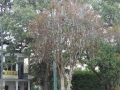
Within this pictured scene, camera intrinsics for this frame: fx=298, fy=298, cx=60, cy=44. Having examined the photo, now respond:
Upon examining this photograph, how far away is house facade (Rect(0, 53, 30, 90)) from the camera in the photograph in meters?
39.1

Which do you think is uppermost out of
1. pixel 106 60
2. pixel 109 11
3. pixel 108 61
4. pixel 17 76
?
pixel 109 11

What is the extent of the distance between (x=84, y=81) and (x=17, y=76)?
A: 9.37 metres

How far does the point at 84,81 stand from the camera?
36875 millimetres

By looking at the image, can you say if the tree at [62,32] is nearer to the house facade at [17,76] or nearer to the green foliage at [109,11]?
the green foliage at [109,11]

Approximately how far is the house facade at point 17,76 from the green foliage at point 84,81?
7.10m

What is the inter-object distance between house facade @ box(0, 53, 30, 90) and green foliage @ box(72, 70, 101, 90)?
7.10 m

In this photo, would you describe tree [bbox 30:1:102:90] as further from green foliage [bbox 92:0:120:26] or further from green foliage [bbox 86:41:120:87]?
green foliage [bbox 92:0:120:26]

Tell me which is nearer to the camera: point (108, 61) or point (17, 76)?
point (108, 61)

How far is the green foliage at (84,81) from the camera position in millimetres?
36750

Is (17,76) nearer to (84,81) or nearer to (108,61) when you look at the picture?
(84,81)

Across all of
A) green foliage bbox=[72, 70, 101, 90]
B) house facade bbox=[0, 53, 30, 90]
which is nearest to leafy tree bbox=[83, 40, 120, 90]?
green foliage bbox=[72, 70, 101, 90]

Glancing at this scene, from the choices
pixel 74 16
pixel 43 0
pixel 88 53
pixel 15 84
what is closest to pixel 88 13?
pixel 74 16

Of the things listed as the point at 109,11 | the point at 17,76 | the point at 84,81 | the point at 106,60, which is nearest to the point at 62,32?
the point at 106,60

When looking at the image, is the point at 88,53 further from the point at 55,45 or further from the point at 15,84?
the point at 15,84
